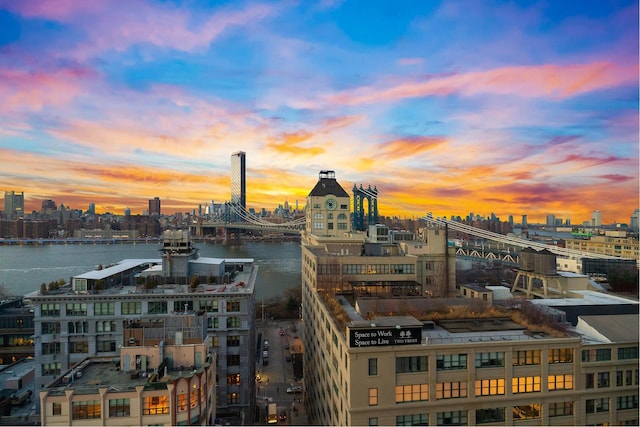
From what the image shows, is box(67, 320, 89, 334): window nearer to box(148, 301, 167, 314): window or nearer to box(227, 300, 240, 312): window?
box(148, 301, 167, 314): window

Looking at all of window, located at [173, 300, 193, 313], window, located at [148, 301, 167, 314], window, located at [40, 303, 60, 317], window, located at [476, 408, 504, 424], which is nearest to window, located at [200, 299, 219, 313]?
window, located at [173, 300, 193, 313]

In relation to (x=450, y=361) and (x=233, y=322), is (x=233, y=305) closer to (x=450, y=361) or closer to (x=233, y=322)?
(x=233, y=322)

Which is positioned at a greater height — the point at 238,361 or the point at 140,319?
the point at 140,319

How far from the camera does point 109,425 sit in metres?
16.6

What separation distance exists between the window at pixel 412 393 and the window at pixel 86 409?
41.2ft

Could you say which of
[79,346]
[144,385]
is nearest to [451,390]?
[144,385]

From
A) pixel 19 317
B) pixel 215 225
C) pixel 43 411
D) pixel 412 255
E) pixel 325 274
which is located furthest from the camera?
pixel 215 225

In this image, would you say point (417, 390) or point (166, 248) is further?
point (166, 248)

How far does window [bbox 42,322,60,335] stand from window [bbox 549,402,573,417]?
28657 millimetres

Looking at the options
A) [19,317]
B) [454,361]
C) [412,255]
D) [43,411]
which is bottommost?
[19,317]

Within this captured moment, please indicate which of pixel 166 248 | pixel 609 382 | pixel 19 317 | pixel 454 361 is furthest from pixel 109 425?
pixel 19 317

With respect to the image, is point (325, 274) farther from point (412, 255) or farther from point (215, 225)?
point (215, 225)

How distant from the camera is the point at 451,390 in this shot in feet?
56.1

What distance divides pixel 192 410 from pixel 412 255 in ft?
70.1
